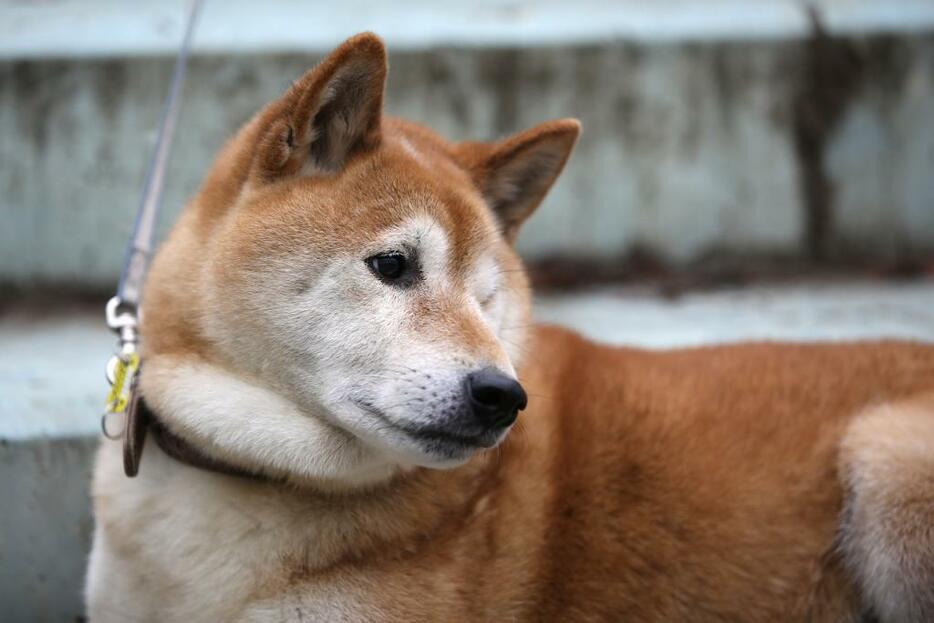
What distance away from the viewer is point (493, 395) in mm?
2059

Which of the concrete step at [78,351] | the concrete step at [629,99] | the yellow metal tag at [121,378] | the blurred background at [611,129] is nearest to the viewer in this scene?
the yellow metal tag at [121,378]

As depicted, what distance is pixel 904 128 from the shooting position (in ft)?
16.5

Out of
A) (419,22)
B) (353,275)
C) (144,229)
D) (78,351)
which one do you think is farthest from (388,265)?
(419,22)

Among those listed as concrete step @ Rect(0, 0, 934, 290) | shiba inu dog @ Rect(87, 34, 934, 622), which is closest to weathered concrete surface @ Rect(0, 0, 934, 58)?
concrete step @ Rect(0, 0, 934, 290)

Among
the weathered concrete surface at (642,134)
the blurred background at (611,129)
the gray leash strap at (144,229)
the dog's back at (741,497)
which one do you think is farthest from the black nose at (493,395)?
the weathered concrete surface at (642,134)

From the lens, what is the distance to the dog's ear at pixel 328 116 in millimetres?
2215

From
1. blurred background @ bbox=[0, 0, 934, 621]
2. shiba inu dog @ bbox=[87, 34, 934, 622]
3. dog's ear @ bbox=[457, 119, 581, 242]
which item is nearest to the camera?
shiba inu dog @ bbox=[87, 34, 934, 622]

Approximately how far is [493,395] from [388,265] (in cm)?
44

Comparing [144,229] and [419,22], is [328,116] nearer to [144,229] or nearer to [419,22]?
[144,229]

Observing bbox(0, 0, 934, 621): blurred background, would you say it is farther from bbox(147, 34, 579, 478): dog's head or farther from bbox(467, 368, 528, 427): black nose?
bbox(467, 368, 528, 427): black nose

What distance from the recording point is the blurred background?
14.7ft

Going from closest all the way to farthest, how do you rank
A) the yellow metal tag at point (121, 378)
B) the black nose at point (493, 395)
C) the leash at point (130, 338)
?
the black nose at point (493, 395), the leash at point (130, 338), the yellow metal tag at point (121, 378)

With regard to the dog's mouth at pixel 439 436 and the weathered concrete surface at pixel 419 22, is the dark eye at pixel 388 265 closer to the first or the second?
the dog's mouth at pixel 439 436

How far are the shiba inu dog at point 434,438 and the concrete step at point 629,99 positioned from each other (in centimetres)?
212
